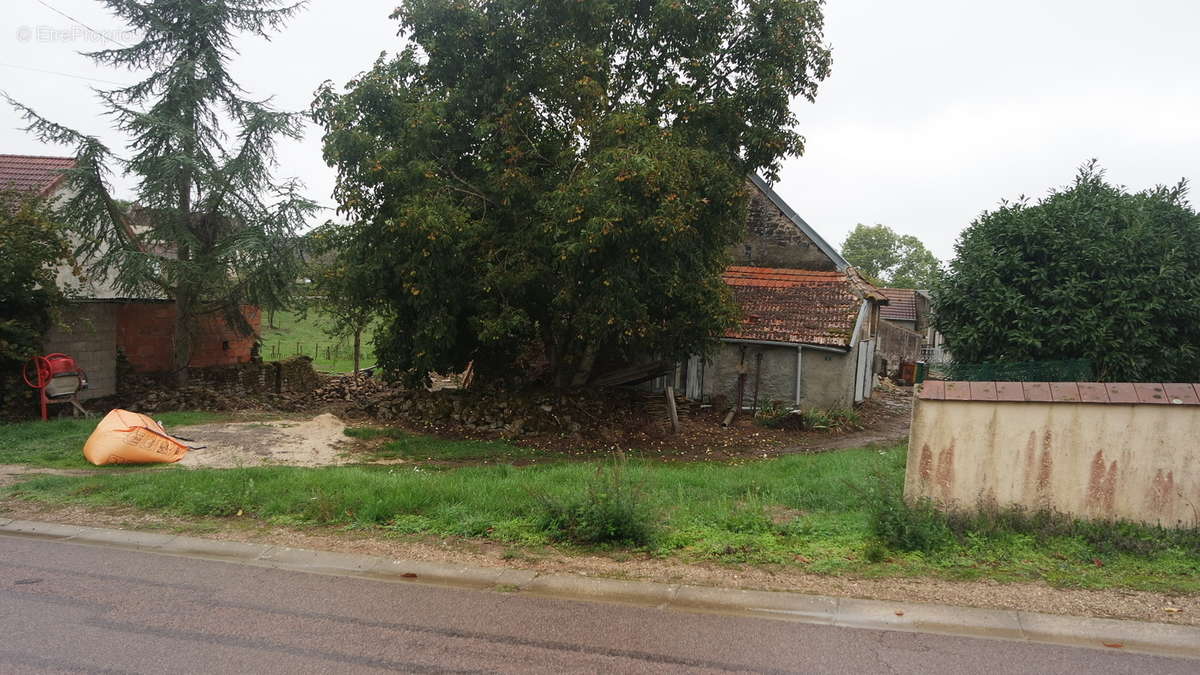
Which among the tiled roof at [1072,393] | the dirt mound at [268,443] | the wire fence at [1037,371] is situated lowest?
the dirt mound at [268,443]

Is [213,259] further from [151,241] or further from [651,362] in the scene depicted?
[651,362]

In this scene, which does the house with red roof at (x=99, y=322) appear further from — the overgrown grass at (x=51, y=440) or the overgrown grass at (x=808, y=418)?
the overgrown grass at (x=808, y=418)

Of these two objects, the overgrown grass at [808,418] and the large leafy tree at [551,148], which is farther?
the overgrown grass at [808,418]

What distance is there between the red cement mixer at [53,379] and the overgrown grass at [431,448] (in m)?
5.56

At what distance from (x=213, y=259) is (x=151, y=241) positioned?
1773 millimetres

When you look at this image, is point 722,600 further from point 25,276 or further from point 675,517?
point 25,276

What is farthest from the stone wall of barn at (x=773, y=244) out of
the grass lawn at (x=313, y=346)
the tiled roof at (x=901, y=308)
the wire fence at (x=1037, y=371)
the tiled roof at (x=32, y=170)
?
the tiled roof at (x=901, y=308)

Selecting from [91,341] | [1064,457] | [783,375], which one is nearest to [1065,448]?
[1064,457]

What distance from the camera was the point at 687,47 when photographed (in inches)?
602

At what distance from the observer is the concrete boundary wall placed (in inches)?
251

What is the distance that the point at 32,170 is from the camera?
1950cm

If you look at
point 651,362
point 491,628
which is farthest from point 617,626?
point 651,362

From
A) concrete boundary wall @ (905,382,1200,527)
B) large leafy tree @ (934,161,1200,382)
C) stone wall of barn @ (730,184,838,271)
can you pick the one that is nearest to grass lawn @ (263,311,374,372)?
stone wall of barn @ (730,184,838,271)

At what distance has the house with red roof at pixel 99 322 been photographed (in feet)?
55.6
